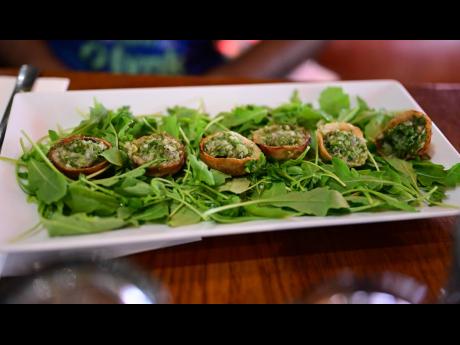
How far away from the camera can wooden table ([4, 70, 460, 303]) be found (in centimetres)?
96

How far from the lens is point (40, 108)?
1.39m

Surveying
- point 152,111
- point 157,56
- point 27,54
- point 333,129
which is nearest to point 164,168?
point 152,111

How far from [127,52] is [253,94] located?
113 cm

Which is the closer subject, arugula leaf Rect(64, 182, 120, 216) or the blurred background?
arugula leaf Rect(64, 182, 120, 216)

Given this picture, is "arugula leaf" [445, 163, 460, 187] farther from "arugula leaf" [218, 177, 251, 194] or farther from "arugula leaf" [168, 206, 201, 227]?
"arugula leaf" [168, 206, 201, 227]

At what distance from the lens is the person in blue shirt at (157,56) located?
7.70 feet

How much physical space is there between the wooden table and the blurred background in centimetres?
159

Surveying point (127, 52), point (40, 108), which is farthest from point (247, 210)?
point (127, 52)

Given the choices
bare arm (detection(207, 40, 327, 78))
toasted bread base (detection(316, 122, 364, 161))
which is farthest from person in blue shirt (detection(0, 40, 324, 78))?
toasted bread base (detection(316, 122, 364, 161))

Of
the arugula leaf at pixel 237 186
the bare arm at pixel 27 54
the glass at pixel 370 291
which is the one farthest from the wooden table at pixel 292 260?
the bare arm at pixel 27 54

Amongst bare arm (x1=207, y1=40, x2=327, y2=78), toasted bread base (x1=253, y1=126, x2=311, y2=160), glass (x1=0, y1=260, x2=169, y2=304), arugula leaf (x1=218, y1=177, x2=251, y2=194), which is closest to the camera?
glass (x1=0, y1=260, x2=169, y2=304)

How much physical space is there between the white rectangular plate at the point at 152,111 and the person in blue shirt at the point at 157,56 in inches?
37.2

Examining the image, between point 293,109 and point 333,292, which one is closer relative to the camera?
point 333,292
